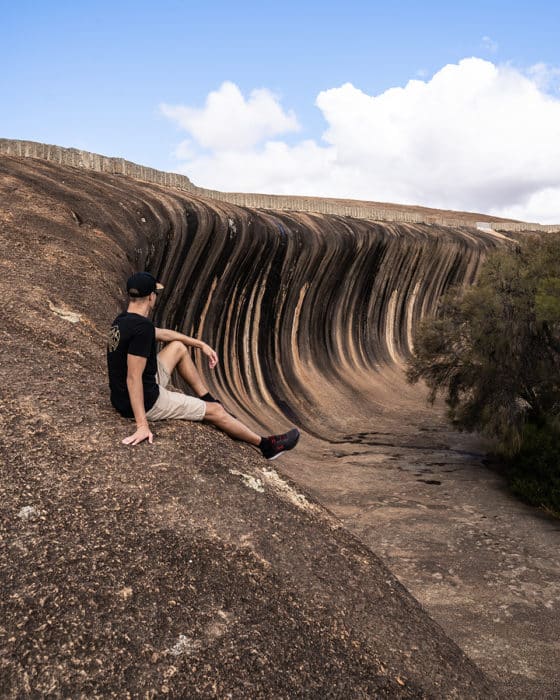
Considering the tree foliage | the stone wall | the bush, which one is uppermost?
the stone wall

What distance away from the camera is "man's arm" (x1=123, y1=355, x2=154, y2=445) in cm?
488

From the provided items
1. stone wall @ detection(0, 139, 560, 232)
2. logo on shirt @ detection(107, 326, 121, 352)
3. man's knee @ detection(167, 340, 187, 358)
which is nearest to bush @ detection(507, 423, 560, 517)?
stone wall @ detection(0, 139, 560, 232)

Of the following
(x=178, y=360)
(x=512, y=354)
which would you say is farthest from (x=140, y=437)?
(x=512, y=354)

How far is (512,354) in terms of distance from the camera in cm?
1684

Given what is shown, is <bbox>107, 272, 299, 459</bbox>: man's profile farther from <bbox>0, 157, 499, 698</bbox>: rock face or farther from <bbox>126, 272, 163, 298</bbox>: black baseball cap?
<bbox>0, 157, 499, 698</bbox>: rock face

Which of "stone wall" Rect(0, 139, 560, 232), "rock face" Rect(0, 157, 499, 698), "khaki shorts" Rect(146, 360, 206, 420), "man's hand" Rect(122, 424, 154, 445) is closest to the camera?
"rock face" Rect(0, 157, 499, 698)

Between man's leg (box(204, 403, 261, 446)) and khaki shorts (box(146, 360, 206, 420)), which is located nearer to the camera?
khaki shorts (box(146, 360, 206, 420))

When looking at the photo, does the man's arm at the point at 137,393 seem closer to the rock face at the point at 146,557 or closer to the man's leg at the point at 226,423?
the rock face at the point at 146,557

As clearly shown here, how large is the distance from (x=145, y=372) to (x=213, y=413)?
31.5 inches

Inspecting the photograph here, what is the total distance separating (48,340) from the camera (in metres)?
6.46

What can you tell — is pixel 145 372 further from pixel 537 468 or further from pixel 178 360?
pixel 537 468

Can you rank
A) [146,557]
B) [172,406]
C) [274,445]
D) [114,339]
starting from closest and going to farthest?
[146,557], [114,339], [172,406], [274,445]

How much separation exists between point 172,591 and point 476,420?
49.3 ft

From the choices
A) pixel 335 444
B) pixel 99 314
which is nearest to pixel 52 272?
pixel 99 314
